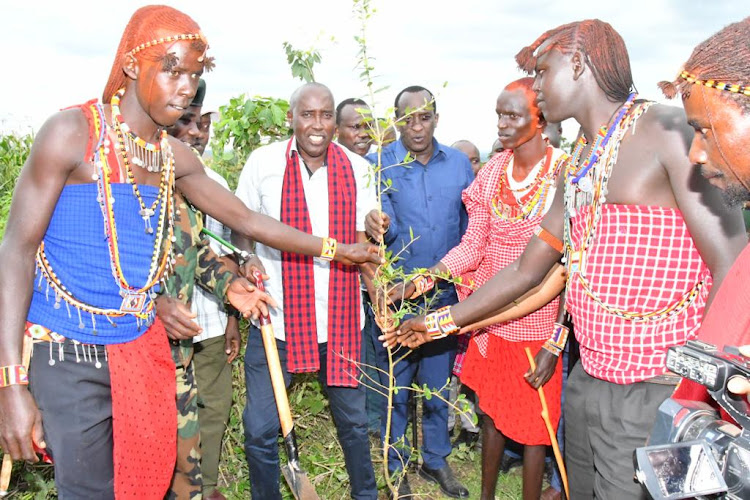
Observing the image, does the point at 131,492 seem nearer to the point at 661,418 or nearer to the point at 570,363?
the point at 661,418

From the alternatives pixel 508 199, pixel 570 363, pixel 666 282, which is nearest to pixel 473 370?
pixel 570 363

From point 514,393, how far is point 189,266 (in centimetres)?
197

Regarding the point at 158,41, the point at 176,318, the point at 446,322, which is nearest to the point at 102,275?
the point at 176,318

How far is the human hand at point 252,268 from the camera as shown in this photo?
351 centimetres

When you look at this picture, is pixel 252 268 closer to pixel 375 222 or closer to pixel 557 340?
pixel 375 222

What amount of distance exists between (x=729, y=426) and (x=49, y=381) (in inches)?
83.0

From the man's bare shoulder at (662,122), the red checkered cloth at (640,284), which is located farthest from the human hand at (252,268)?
the man's bare shoulder at (662,122)

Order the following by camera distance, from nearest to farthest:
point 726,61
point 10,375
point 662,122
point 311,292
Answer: point 726,61, point 10,375, point 662,122, point 311,292

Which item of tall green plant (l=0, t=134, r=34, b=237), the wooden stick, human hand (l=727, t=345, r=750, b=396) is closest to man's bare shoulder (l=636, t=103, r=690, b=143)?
human hand (l=727, t=345, r=750, b=396)

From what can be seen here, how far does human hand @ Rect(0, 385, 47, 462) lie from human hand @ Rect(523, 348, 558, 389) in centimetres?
243

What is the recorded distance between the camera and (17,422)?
7.13ft

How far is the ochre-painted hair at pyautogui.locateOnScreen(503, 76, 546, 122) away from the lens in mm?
3936

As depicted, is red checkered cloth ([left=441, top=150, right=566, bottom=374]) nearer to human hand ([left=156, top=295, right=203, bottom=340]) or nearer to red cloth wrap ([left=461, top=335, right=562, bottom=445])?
red cloth wrap ([left=461, top=335, right=562, bottom=445])

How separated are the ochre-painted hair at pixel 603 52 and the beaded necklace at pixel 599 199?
88mm
